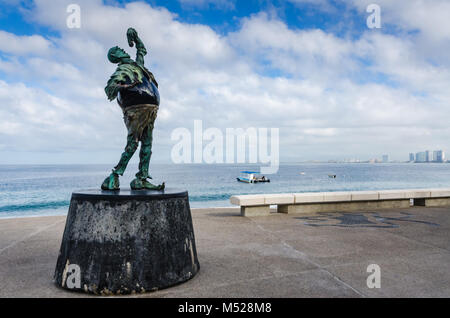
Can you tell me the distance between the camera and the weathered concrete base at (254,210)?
1016cm

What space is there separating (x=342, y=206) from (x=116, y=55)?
32.0 feet

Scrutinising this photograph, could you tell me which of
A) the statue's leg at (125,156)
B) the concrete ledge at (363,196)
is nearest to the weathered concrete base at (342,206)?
the concrete ledge at (363,196)

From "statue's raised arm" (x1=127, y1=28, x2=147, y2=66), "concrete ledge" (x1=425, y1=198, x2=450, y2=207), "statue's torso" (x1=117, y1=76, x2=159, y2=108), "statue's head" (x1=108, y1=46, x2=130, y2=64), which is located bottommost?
"concrete ledge" (x1=425, y1=198, x2=450, y2=207)

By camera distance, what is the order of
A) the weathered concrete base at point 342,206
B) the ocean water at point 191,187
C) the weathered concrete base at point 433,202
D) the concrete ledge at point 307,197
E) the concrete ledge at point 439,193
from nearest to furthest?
the concrete ledge at point 307,197 < the weathered concrete base at point 342,206 < the concrete ledge at point 439,193 < the weathered concrete base at point 433,202 < the ocean water at point 191,187

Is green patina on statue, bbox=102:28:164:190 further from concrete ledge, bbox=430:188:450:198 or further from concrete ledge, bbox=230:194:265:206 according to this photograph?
concrete ledge, bbox=430:188:450:198

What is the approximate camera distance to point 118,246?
3.90m

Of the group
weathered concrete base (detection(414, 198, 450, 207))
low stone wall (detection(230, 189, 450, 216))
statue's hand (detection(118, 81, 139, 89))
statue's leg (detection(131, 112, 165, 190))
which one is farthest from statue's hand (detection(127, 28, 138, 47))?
weathered concrete base (detection(414, 198, 450, 207))

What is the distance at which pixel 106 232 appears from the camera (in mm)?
3906

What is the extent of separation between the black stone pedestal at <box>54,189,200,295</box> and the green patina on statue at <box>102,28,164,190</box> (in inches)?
31.9

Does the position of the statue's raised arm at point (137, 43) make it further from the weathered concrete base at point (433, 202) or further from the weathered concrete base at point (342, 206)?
the weathered concrete base at point (433, 202)

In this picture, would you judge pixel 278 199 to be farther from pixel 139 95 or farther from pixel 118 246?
pixel 118 246

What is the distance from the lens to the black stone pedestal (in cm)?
387

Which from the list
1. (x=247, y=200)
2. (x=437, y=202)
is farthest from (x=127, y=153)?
(x=437, y=202)

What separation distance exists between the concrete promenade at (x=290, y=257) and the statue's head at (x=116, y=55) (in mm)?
3620
